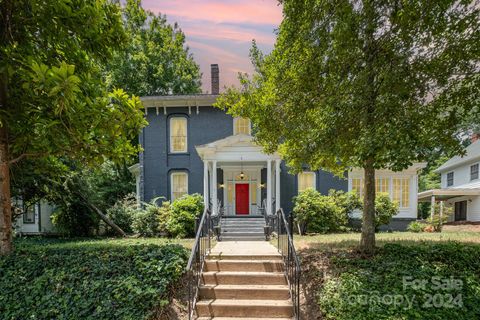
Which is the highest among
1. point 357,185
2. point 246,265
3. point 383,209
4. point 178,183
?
point 178,183

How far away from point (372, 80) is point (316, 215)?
740 centimetres

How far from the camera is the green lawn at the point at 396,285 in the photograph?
4430 mm

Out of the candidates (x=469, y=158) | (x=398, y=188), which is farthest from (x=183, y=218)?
(x=469, y=158)

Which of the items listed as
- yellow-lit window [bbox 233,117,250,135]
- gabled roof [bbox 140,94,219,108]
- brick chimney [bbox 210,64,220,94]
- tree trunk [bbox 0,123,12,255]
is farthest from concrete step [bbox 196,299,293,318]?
brick chimney [bbox 210,64,220,94]

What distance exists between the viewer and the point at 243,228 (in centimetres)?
1154

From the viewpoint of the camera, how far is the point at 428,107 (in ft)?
17.4

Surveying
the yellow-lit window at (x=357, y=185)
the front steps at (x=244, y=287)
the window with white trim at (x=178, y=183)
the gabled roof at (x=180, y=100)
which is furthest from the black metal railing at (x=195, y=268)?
the yellow-lit window at (x=357, y=185)

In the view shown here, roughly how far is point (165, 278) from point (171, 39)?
26043 millimetres

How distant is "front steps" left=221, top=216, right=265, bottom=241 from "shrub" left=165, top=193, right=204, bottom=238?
4.16 feet

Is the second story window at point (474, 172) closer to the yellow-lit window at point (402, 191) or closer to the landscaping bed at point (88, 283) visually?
the yellow-lit window at point (402, 191)

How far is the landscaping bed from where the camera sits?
4.59 metres

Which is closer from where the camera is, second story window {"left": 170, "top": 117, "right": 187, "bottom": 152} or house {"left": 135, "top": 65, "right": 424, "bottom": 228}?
house {"left": 135, "top": 65, "right": 424, "bottom": 228}

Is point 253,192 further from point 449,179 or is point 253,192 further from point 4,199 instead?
point 449,179

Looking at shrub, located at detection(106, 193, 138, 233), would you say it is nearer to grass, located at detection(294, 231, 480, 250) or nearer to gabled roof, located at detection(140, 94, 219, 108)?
gabled roof, located at detection(140, 94, 219, 108)
